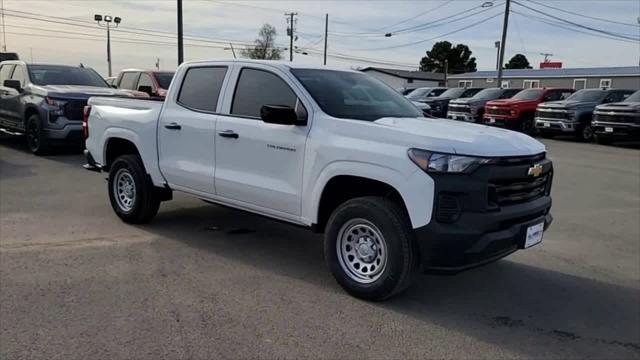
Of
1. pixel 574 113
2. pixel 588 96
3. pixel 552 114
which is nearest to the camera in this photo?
pixel 574 113

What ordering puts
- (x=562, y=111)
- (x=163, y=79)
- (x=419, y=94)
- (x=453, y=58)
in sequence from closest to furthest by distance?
1. (x=163, y=79)
2. (x=562, y=111)
3. (x=419, y=94)
4. (x=453, y=58)

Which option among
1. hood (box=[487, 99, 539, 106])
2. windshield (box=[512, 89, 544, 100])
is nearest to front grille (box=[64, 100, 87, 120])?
hood (box=[487, 99, 539, 106])

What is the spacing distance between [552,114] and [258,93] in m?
17.3

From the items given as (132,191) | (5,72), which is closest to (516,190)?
(132,191)

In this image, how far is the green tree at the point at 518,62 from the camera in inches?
3958

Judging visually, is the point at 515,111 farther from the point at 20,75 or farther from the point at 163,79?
the point at 20,75

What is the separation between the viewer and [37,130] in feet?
39.1

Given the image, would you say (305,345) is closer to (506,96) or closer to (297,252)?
(297,252)

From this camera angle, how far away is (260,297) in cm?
469

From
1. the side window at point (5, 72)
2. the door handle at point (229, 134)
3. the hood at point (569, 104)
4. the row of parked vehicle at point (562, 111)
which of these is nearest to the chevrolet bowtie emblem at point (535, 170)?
the door handle at point (229, 134)

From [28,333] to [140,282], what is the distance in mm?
1127

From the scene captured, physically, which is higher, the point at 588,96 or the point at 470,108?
the point at 588,96

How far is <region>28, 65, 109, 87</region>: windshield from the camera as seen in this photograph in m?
12.6

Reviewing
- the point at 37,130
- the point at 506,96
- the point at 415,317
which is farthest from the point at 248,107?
the point at 506,96
